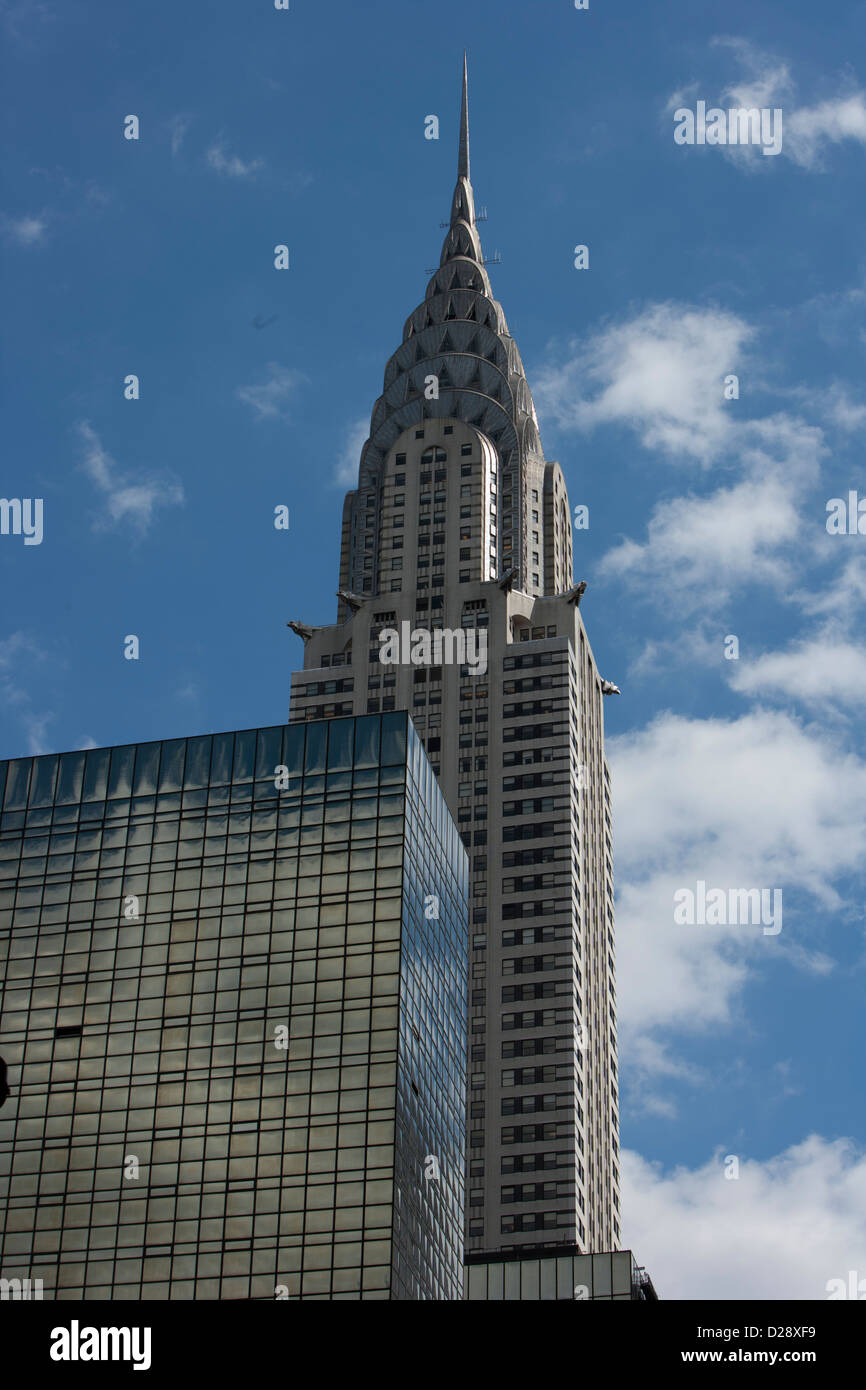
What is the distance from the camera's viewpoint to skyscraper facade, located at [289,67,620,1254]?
156 meters

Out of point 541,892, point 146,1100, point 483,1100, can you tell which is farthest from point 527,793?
point 146,1100

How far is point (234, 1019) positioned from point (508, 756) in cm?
6892

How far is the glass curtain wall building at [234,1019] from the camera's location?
102 m

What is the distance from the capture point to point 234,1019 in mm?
107812

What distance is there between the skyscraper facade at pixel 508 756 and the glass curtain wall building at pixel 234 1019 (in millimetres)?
36399
